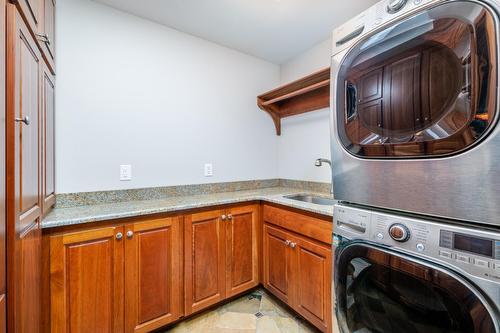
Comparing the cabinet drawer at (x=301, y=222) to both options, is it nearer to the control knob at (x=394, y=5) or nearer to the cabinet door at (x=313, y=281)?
the cabinet door at (x=313, y=281)

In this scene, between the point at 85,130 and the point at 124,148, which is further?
the point at 124,148

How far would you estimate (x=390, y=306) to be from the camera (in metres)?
0.90

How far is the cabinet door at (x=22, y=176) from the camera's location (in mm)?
750

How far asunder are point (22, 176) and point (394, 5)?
1.50 meters

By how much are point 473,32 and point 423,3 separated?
20 cm

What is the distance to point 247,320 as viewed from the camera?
1706 millimetres

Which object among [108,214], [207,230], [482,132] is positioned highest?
[482,132]

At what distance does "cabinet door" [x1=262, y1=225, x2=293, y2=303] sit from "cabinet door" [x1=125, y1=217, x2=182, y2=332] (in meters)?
0.71

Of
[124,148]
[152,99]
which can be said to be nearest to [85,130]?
[124,148]

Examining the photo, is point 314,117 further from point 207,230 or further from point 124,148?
point 124,148

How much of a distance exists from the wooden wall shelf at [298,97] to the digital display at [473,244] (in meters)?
1.36

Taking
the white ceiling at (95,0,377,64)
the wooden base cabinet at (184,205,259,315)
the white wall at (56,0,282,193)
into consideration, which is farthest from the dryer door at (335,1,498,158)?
the white wall at (56,0,282,193)

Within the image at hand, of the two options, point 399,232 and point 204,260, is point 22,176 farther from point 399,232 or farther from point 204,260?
point 399,232

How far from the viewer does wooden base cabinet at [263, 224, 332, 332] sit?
4.73 feet
